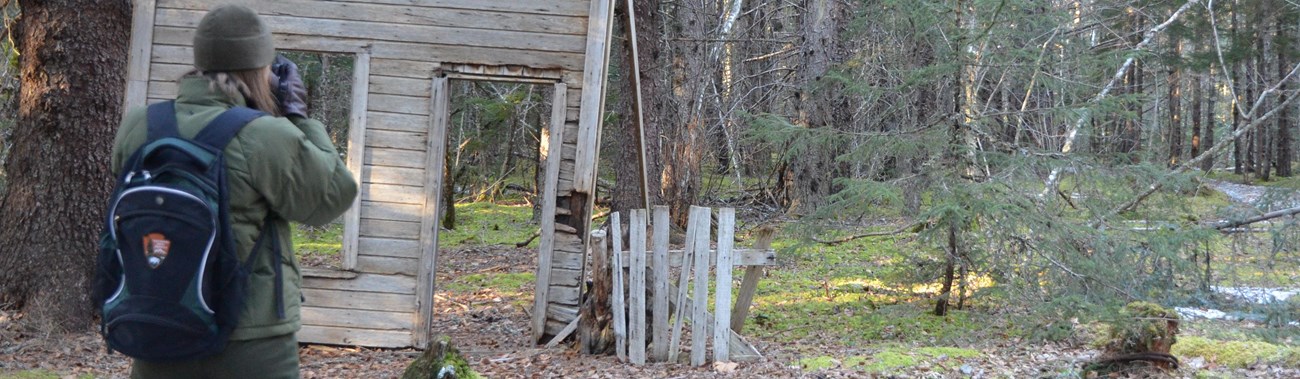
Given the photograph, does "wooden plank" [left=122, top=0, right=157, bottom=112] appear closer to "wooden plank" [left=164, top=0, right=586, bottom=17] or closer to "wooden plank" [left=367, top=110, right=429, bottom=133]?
"wooden plank" [left=164, top=0, right=586, bottom=17]

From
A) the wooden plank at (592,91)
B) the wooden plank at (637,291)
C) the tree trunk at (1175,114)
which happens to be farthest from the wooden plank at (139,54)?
the tree trunk at (1175,114)

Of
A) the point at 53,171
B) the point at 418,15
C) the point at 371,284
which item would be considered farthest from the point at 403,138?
the point at 53,171

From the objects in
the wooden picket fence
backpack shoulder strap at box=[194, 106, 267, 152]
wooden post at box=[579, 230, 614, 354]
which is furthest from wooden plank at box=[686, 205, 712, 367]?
backpack shoulder strap at box=[194, 106, 267, 152]

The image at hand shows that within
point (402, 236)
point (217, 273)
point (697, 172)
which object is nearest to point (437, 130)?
point (402, 236)

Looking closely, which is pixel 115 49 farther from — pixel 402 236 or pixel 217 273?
pixel 217 273

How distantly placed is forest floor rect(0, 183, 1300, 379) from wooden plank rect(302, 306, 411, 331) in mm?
201

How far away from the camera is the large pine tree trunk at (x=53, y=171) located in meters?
7.43

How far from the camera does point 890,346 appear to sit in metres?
8.25

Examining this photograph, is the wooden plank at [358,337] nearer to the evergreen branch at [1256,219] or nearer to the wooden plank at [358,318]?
the wooden plank at [358,318]

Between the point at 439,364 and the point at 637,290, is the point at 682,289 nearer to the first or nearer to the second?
the point at 637,290

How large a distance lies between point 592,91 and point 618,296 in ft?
5.57

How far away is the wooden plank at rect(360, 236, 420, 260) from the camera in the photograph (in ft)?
26.0

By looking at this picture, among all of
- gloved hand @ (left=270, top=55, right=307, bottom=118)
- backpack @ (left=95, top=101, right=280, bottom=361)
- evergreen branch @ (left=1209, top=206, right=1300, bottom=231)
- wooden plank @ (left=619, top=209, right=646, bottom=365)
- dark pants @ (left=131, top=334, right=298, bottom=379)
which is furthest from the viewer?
evergreen branch @ (left=1209, top=206, right=1300, bottom=231)

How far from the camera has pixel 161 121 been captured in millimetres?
2590
